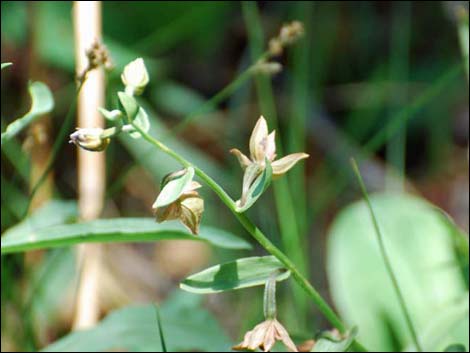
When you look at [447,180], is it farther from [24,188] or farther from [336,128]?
[24,188]

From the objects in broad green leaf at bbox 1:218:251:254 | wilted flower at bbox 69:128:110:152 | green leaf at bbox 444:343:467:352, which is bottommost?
green leaf at bbox 444:343:467:352

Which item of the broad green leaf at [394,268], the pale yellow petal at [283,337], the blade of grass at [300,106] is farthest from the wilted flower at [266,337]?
the blade of grass at [300,106]

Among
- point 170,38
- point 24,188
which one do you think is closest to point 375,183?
point 170,38

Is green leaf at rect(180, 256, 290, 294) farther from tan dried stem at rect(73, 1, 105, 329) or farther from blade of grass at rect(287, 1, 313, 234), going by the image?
blade of grass at rect(287, 1, 313, 234)

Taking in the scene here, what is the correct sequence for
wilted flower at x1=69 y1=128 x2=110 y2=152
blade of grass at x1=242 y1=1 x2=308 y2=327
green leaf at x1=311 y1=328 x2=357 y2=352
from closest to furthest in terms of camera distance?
wilted flower at x1=69 y1=128 x2=110 y2=152 < green leaf at x1=311 y1=328 x2=357 y2=352 < blade of grass at x1=242 y1=1 x2=308 y2=327

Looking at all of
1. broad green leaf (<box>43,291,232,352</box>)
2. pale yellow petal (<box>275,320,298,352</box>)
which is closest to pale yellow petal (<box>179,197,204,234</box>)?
pale yellow petal (<box>275,320,298,352</box>)
